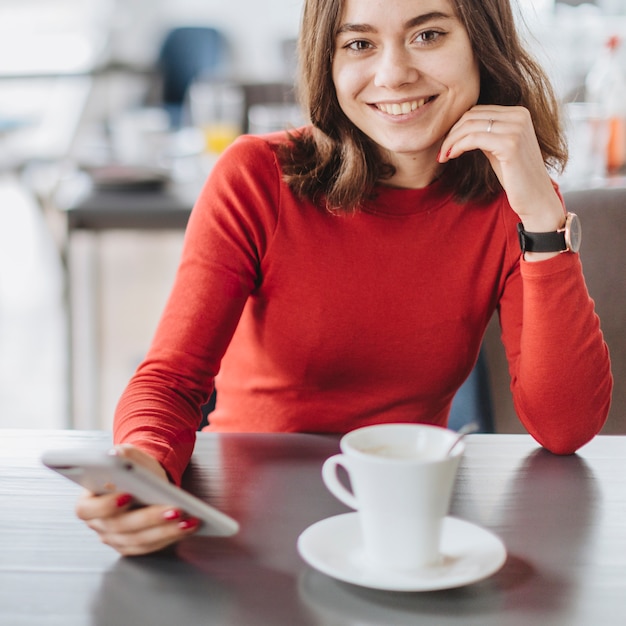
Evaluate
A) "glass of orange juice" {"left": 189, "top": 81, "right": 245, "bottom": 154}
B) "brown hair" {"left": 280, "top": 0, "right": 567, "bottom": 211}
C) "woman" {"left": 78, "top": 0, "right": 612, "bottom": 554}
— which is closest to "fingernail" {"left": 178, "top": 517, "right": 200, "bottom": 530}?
"woman" {"left": 78, "top": 0, "right": 612, "bottom": 554}

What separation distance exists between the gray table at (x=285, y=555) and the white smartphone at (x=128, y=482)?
3 centimetres

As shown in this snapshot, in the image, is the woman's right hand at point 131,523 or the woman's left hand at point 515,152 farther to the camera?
the woman's left hand at point 515,152

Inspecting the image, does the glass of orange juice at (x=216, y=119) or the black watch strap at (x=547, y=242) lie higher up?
the glass of orange juice at (x=216, y=119)

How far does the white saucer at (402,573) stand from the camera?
69 centimetres

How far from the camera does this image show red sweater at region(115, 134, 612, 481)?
3.80ft

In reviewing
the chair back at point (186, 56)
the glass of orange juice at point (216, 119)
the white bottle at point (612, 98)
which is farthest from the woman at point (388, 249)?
the chair back at point (186, 56)

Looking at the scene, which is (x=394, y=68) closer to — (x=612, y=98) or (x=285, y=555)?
(x=285, y=555)

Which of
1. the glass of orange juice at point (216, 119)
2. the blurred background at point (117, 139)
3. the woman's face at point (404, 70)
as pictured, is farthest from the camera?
the glass of orange juice at point (216, 119)

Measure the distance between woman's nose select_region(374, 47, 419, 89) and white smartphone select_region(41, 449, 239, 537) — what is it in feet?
2.04

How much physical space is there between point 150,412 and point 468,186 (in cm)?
56

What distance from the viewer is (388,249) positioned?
1253 millimetres

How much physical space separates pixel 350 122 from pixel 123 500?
2.31 feet

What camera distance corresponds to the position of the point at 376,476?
0.67 metres

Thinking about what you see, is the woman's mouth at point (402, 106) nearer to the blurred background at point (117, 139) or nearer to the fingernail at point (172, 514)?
the blurred background at point (117, 139)
